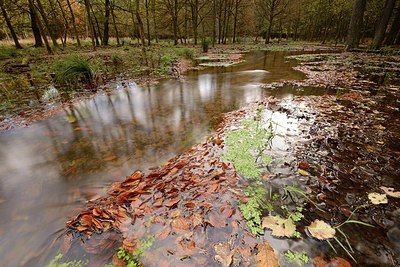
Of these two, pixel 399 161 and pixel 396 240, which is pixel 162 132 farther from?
pixel 399 161

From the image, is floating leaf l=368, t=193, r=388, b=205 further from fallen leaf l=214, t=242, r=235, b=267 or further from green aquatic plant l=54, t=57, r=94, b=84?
green aquatic plant l=54, t=57, r=94, b=84

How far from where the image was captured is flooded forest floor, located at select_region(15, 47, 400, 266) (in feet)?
4.85

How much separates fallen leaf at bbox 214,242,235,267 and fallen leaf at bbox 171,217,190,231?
32 centimetres

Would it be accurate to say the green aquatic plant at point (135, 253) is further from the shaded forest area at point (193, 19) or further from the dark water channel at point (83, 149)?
the shaded forest area at point (193, 19)

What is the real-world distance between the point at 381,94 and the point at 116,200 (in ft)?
21.6

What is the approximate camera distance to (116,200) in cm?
207

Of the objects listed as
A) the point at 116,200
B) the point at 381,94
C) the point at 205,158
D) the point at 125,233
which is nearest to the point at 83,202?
the point at 116,200

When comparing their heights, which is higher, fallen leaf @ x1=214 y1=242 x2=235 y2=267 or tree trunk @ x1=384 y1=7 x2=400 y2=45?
tree trunk @ x1=384 y1=7 x2=400 y2=45

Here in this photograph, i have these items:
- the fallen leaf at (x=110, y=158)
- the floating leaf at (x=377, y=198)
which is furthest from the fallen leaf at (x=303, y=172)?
the fallen leaf at (x=110, y=158)

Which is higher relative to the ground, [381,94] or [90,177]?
[381,94]

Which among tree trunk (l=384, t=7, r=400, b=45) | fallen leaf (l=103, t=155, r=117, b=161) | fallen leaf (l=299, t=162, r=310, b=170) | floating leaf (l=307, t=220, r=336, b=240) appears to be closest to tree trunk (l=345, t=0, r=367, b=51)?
tree trunk (l=384, t=7, r=400, b=45)

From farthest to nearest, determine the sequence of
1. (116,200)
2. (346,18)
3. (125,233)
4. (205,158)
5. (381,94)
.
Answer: (346,18)
(381,94)
(205,158)
(116,200)
(125,233)

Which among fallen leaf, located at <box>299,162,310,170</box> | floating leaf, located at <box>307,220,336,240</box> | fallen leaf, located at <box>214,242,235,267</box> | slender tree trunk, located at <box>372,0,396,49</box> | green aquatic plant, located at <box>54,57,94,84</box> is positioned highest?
slender tree trunk, located at <box>372,0,396,49</box>

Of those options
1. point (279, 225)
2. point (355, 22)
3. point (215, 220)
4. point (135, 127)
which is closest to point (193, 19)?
point (355, 22)
